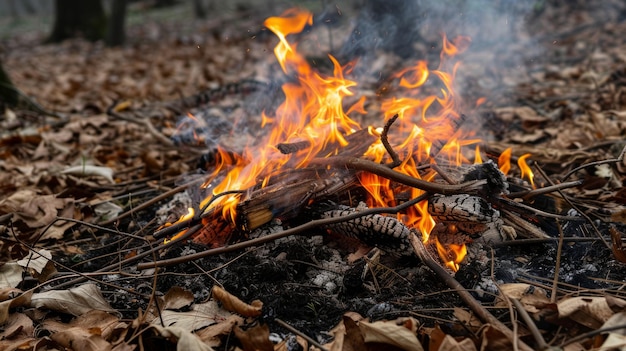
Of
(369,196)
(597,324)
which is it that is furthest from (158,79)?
(597,324)

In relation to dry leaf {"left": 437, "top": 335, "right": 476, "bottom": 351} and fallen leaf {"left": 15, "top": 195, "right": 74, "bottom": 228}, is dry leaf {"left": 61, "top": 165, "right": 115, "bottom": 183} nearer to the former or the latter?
fallen leaf {"left": 15, "top": 195, "right": 74, "bottom": 228}

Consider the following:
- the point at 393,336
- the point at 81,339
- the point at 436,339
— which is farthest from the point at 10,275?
the point at 436,339

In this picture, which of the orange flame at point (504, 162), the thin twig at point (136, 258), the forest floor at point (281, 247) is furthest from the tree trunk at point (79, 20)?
the orange flame at point (504, 162)

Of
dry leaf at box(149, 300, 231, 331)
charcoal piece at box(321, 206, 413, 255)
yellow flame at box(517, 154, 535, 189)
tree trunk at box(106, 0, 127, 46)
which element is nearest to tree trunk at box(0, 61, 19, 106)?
dry leaf at box(149, 300, 231, 331)

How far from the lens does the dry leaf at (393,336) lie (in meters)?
1.86

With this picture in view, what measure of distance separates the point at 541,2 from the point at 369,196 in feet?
29.1

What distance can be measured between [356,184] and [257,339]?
3.82ft

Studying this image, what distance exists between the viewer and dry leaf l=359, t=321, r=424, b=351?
73.1 inches

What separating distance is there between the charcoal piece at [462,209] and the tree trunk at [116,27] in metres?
11.6

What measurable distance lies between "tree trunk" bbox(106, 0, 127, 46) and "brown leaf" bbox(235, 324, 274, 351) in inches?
471

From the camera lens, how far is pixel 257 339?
6.44ft

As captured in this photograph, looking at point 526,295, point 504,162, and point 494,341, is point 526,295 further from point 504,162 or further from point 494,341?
point 504,162

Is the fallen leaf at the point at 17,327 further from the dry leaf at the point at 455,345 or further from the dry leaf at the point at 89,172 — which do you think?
the dry leaf at the point at 89,172

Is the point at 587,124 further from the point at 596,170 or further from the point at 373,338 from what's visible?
the point at 373,338
